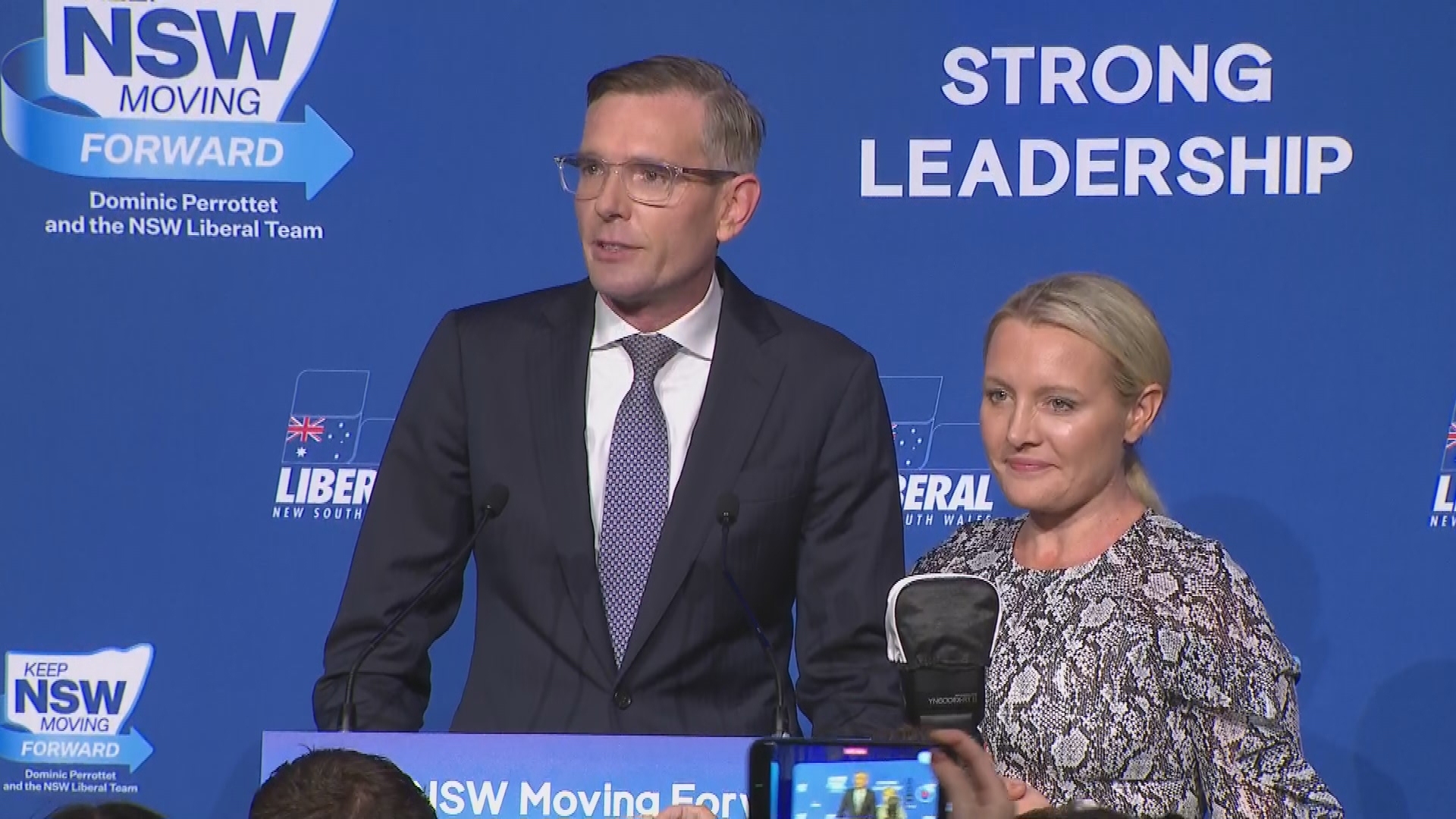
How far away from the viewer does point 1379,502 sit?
3938 mm

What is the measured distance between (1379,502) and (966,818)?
2884mm

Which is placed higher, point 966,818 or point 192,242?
point 192,242

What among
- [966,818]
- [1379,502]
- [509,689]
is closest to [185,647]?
[509,689]

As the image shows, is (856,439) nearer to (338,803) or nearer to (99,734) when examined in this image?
(338,803)

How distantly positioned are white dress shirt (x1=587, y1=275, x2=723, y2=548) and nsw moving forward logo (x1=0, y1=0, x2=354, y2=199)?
1579mm

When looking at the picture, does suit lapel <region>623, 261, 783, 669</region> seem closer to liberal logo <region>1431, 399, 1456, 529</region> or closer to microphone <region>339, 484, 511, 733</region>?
microphone <region>339, 484, 511, 733</region>

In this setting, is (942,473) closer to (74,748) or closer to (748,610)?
(748,610)

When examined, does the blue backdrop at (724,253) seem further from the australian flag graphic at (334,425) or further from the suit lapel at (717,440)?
the suit lapel at (717,440)

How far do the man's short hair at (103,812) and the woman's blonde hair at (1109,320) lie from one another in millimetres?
1244

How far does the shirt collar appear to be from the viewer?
275 cm

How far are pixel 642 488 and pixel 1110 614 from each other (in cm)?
70

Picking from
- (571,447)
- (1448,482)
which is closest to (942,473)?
(1448,482)

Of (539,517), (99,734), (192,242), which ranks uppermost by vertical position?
(192,242)

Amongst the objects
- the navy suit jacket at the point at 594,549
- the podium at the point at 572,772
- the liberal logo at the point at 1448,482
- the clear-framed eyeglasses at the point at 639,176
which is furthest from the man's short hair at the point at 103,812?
the liberal logo at the point at 1448,482
